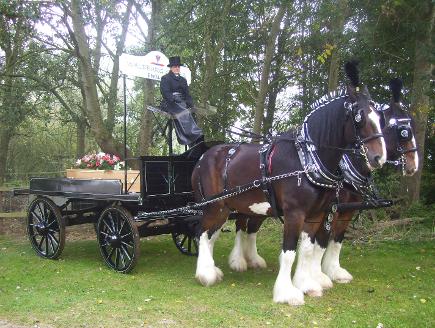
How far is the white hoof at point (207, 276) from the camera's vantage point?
6.27m

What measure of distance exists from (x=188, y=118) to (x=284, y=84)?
973 centimetres

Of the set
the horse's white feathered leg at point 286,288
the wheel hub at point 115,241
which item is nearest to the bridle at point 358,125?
the horse's white feathered leg at point 286,288

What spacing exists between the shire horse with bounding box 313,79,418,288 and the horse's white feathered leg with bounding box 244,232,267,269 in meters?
1.12

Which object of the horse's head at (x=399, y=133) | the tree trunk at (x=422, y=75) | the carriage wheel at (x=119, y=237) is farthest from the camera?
the tree trunk at (x=422, y=75)

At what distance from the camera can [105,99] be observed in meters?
14.0

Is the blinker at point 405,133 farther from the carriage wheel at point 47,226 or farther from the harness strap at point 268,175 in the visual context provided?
the carriage wheel at point 47,226

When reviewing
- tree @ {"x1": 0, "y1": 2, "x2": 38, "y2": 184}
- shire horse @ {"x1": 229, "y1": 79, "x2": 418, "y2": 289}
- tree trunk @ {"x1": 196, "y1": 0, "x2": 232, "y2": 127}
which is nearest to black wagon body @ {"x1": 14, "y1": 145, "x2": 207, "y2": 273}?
shire horse @ {"x1": 229, "y1": 79, "x2": 418, "y2": 289}

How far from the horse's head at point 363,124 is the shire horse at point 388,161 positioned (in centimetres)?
92

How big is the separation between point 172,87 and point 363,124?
301 cm

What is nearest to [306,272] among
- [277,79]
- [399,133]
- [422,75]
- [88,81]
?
[399,133]

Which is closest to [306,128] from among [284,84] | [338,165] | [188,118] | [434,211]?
[338,165]

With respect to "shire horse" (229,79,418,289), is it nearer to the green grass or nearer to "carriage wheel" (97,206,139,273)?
the green grass

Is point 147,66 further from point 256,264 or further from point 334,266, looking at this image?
point 334,266

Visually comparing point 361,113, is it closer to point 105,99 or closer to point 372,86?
point 372,86
